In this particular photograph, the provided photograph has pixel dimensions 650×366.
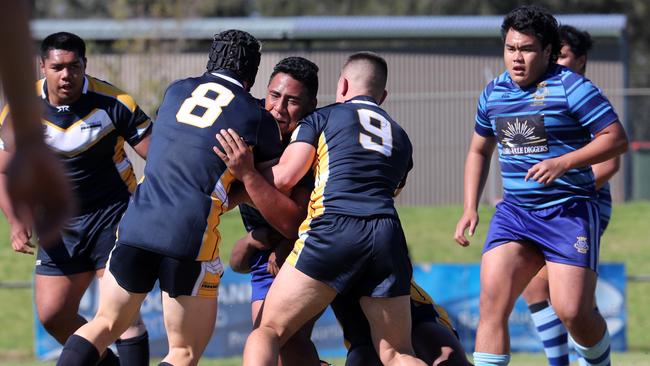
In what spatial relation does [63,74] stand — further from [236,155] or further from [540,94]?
[540,94]

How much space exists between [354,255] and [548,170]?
4.49 feet

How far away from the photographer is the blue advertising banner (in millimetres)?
11688

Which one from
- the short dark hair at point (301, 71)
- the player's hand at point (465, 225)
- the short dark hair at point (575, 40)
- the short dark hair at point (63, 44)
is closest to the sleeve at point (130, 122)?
the short dark hair at point (63, 44)

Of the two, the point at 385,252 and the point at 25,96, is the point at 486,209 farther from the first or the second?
the point at 25,96

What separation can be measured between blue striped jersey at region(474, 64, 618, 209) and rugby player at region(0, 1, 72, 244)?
443 centimetres

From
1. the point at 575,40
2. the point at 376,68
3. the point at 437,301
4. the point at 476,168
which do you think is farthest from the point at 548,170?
the point at 437,301

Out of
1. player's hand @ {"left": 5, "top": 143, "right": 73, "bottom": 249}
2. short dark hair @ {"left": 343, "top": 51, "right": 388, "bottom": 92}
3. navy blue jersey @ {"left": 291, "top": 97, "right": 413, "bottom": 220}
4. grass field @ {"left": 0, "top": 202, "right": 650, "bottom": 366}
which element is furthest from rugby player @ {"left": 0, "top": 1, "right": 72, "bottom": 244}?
grass field @ {"left": 0, "top": 202, "right": 650, "bottom": 366}

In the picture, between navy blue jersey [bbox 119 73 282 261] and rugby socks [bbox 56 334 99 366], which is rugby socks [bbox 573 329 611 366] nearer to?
navy blue jersey [bbox 119 73 282 261]

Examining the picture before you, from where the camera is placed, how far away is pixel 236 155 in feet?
16.5

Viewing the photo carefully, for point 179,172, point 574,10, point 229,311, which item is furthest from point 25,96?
point 574,10

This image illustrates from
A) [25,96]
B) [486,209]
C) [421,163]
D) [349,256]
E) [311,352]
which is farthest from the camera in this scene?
[421,163]

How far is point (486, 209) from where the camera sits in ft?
64.6

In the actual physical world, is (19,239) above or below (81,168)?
below

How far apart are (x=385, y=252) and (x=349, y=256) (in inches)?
7.3
